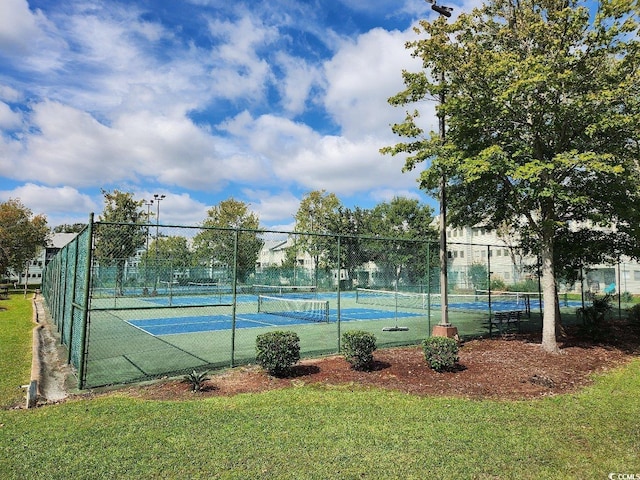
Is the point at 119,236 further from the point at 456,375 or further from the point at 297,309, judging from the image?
the point at 456,375

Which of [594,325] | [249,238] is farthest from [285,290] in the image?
[594,325]

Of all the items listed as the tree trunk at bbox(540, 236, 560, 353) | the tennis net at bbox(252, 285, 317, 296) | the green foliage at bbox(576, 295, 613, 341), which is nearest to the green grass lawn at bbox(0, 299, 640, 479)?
the tree trunk at bbox(540, 236, 560, 353)

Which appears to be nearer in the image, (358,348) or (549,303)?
(358,348)

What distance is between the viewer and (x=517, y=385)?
6996 mm

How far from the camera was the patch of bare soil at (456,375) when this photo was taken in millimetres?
6691

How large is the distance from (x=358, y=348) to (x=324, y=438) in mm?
3233

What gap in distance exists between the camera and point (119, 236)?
78.4ft

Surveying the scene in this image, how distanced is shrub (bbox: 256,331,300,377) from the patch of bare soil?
197 mm

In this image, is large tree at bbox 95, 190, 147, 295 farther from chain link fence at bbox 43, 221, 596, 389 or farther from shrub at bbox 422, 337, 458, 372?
shrub at bbox 422, 337, 458, 372

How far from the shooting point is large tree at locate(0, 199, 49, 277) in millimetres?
39219

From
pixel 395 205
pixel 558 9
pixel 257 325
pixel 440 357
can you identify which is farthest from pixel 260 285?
pixel 395 205

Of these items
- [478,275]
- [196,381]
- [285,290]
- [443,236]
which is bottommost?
[196,381]

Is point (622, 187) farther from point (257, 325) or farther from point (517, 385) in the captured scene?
point (257, 325)

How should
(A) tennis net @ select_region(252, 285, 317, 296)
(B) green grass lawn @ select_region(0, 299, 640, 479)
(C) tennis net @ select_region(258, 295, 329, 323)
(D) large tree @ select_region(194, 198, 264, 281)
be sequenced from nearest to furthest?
(B) green grass lawn @ select_region(0, 299, 640, 479) → (C) tennis net @ select_region(258, 295, 329, 323) → (D) large tree @ select_region(194, 198, 264, 281) → (A) tennis net @ select_region(252, 285, 317, 296)
